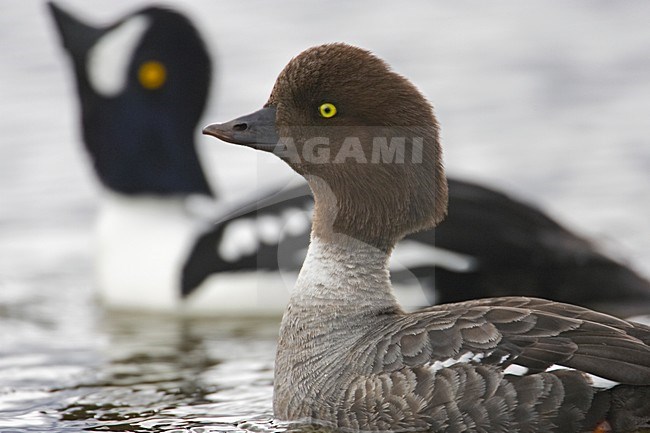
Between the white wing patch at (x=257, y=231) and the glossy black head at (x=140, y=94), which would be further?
the glossy black head at (x=140, y=94)

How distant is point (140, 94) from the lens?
33.4ft

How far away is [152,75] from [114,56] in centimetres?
30

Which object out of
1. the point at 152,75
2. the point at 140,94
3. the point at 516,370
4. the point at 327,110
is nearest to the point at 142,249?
the point at 140,94

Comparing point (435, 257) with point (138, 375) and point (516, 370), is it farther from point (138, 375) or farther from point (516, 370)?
point (516, 370)

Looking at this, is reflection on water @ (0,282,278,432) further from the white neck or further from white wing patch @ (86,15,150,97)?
white wing patch @ (86,15,150,97)

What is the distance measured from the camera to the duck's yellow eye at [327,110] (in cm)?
637

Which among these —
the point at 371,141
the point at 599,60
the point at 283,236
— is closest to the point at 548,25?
the point at 599,60

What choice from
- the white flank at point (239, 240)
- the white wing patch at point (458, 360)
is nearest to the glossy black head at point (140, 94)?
the white flank at point (239, 240)

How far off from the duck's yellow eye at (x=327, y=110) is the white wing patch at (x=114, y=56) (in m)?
3.95

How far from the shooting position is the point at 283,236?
351 inches

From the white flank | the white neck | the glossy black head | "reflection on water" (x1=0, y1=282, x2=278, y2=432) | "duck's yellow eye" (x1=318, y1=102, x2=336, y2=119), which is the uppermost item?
the glossy black head

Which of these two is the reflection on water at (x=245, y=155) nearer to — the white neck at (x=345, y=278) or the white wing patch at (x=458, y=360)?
the white neck at (x=345, y=278)

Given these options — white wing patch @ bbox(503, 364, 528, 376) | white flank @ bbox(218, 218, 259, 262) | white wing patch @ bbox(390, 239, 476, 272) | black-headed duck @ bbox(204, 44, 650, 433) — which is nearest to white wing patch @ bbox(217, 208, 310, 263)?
white flank @ bbox(218, 218, 259, 262)

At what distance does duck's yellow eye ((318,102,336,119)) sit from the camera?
637 centimetres
